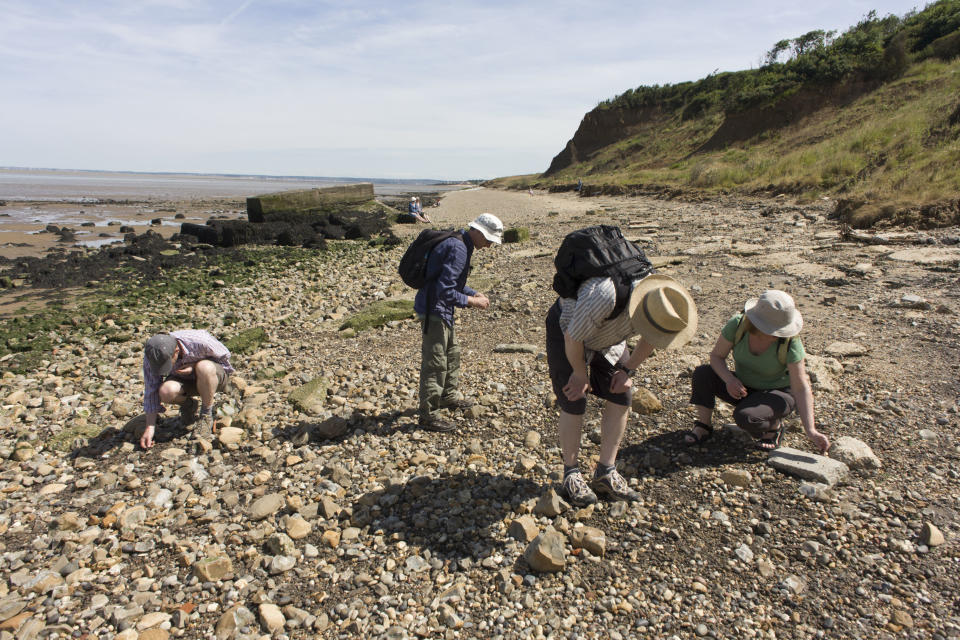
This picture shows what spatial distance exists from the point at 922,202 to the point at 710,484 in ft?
36.3

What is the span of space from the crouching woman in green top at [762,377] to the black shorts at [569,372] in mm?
1087

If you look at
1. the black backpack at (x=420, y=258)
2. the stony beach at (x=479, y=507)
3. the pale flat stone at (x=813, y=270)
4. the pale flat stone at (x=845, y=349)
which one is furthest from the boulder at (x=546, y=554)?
the pale flat stone at (x=813, y=270)

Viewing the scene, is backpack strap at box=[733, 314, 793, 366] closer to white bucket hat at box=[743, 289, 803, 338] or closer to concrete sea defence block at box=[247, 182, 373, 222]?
white bucket hat at box=[743, 289, 803, 338]

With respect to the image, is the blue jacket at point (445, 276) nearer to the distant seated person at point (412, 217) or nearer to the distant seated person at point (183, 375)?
the distant seated person at point (183, 375)

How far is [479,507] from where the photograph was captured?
148 inches

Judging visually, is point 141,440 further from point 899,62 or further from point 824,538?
point 899,62

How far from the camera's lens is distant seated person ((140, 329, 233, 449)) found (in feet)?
15.3

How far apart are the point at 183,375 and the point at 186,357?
0.18m

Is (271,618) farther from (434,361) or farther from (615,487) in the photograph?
(434,361)

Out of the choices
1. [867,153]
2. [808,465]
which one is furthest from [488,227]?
[867,153]

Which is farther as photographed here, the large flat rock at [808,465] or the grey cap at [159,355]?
the grey cap at [159,355]

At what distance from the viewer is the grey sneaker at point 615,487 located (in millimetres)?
3650

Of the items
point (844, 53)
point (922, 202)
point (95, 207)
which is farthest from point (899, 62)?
point (95, 207)

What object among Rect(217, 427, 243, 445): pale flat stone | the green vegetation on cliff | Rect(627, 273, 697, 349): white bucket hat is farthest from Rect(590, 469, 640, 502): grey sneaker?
the green vegetation on cliff
